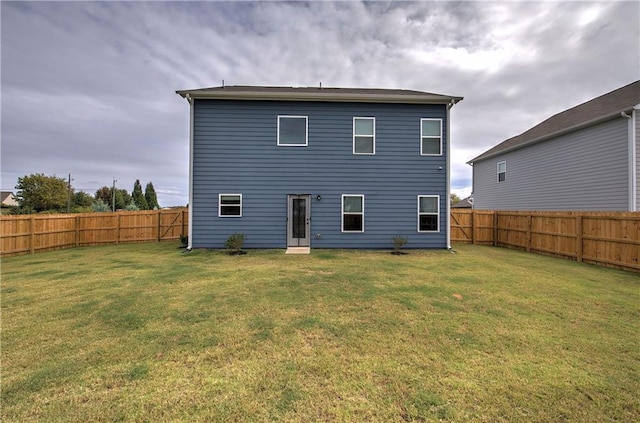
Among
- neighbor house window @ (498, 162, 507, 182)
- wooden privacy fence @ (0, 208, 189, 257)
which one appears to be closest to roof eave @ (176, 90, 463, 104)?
wooden privacy fence @ (0, 208, 189, 257)

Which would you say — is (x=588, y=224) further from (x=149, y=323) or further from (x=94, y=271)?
(x=94, y=271)

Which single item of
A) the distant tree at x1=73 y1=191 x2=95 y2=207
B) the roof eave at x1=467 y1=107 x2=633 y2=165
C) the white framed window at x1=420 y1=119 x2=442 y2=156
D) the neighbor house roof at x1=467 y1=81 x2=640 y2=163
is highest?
the neighbor house roof at x1=467 y1=81 x2=640 y2=163

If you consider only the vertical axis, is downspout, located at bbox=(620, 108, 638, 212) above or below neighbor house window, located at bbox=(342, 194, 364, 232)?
above

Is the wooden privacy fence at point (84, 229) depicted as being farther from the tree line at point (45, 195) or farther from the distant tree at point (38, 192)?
the distant tree at point (38, 192)

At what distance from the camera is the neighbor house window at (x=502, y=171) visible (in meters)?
16.1

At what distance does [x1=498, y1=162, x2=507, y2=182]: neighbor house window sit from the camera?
16062 millimetres

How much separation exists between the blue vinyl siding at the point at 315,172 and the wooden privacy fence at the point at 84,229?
196 inches

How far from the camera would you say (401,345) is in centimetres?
319

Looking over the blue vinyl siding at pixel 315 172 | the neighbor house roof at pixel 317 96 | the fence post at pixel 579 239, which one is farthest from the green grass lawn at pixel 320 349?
the neighbor house roof at pixel 317 96

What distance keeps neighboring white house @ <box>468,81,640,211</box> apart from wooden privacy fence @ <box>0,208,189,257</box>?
18.3 m

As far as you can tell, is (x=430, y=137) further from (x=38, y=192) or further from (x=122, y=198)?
(x=122, y=198)

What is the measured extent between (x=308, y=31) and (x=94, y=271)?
11.6 metres

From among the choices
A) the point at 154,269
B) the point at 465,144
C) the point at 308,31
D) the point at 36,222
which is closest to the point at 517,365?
the point at 154,269

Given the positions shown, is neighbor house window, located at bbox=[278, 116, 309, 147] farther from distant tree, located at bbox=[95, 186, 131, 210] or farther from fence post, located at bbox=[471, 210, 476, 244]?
distant tree, located at bbox=[95, 186, 131, 210]
